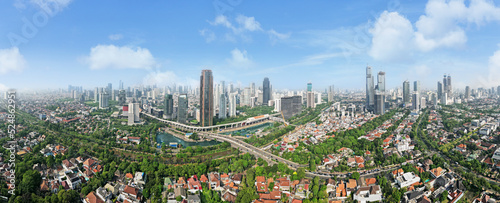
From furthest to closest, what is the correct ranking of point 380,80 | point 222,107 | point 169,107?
point 380,80 → point 169,107 → point 222,107

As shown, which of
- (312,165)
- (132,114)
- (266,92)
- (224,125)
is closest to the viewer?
(312,165)

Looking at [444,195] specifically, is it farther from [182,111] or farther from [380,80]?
[380,80]

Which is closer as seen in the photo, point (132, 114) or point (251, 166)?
point (251, 166)

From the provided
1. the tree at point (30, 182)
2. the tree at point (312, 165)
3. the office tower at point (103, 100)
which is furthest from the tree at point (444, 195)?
the office tower at point (103, 100)

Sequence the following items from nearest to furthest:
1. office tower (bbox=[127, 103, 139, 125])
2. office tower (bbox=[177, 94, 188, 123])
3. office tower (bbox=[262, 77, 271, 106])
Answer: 1. office tower (bbox=[127, 103, 139, 125])
2. office tower (bbox=[177, 94, 188, 123])
3. office tower (bbox=[262, 77, 271, 106])

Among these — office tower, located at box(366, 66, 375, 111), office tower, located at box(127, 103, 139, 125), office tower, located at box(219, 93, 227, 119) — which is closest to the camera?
office tower, located at box(127, 103, 139, 125)

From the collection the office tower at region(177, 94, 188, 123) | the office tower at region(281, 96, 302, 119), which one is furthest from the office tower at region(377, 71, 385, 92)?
the office tower at region(177, 94, 188, 123)

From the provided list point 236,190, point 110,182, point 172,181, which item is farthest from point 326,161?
point 110,182

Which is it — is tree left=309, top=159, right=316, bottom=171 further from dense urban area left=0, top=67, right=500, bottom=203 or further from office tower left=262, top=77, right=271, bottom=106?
office tower left=262, top=77, right=271, bottom=106

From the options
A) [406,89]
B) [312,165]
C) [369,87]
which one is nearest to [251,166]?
[312,165]

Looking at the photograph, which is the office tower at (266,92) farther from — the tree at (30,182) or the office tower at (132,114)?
the tree at (30,182)
